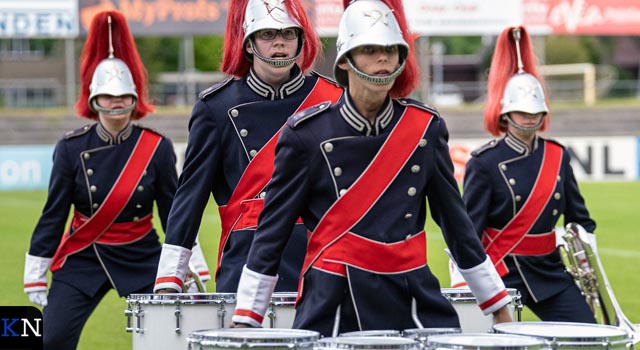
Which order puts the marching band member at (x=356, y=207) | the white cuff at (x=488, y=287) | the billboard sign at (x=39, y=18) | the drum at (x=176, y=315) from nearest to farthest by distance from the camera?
the marching band member at (x=356, y=207)
the white cuff at (x=488, y=287)
the drum at (x=176, y=315)
the billboard sign at (x=39, y=18)

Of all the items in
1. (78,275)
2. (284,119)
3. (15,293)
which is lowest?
(15,293)

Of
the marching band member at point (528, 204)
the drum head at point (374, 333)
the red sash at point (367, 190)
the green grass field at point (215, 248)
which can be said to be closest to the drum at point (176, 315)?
the red sash at point (367, 190)

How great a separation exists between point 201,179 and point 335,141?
1.17 meters

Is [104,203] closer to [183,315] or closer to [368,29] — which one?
[183,315]

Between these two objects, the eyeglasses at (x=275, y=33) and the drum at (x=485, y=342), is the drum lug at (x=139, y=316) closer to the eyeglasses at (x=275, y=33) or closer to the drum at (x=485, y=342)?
the eyeglasses at (x=275, y=33)

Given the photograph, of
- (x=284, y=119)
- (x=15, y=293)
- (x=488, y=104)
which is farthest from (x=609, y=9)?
(x=284, y=119)

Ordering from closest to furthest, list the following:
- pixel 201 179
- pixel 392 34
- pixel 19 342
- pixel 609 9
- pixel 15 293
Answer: pixel 392 34, pixel 19 342, pixel 201 179, pixel 15 293, pixel 609 9

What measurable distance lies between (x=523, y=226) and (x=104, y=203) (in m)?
2.24

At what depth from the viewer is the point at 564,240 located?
301 inches

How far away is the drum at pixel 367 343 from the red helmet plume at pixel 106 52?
4.13m

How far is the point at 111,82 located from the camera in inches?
292

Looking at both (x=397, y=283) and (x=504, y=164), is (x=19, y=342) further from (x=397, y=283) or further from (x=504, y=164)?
(x=504, y=164)

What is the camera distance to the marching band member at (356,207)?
4234 millimetres

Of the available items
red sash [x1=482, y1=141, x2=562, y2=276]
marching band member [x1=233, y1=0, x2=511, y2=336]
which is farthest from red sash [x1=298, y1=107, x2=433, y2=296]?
red sash [x1=482, y1=141, x2=562, y2=276]
